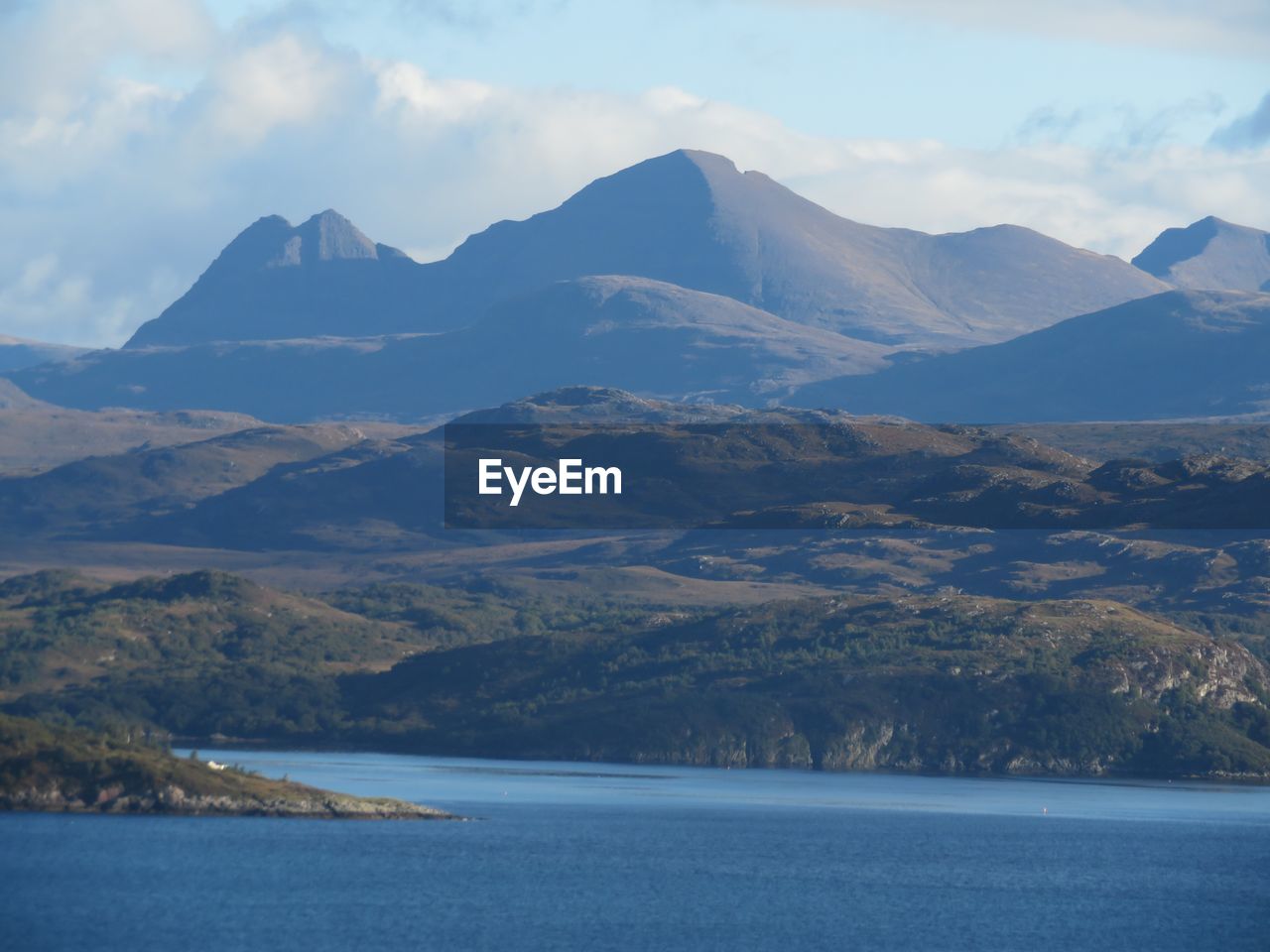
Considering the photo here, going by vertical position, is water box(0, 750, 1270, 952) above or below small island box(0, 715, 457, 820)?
below

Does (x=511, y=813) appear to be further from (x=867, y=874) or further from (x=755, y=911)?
(x=755, y=911)

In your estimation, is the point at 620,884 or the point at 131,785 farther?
the point at 131,785

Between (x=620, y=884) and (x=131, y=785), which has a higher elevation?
(x=131, y=785)

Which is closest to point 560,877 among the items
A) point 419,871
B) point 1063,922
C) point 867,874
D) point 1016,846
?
point 419,871

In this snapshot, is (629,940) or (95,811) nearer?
(629,940)

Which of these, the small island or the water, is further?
the small island
